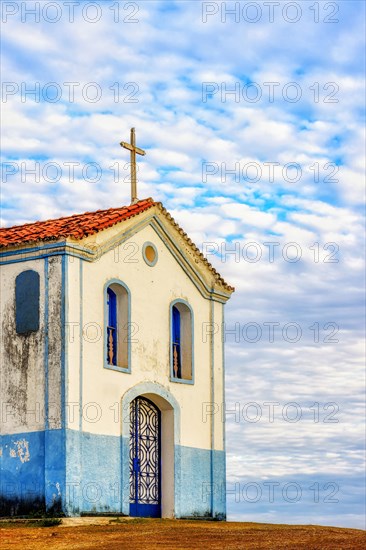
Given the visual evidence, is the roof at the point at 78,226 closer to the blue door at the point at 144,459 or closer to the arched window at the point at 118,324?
the arched window at the point at 118,324

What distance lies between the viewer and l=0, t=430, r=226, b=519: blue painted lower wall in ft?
70.7

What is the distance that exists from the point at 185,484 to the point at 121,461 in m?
2.76

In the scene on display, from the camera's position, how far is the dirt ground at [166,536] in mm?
17562

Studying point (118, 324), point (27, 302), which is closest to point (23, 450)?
point (27, 302)

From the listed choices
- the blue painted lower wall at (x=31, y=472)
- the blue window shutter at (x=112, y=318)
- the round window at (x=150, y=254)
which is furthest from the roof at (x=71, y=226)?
the blue painted lower wall at (x=31, y=472)

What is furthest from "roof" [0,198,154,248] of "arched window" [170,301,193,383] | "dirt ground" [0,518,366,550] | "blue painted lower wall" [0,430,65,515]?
"dirt ground" [0,518,366,550]

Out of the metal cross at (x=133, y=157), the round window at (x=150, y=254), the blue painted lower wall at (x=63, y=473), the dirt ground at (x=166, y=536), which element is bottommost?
the dirt ground at (x=166, y=536)

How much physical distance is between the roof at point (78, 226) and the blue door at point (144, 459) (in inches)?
167

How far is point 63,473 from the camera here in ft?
70.5

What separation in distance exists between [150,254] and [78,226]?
246cm

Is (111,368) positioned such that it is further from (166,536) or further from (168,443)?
(166,536)

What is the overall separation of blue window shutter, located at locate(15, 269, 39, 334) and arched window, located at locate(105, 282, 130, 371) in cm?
185

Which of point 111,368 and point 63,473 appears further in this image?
point 111,368

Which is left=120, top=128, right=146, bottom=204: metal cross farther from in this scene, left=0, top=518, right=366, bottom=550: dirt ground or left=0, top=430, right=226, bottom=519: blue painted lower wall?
left=0, top=518, right=366, bottom=550: dirt ground
